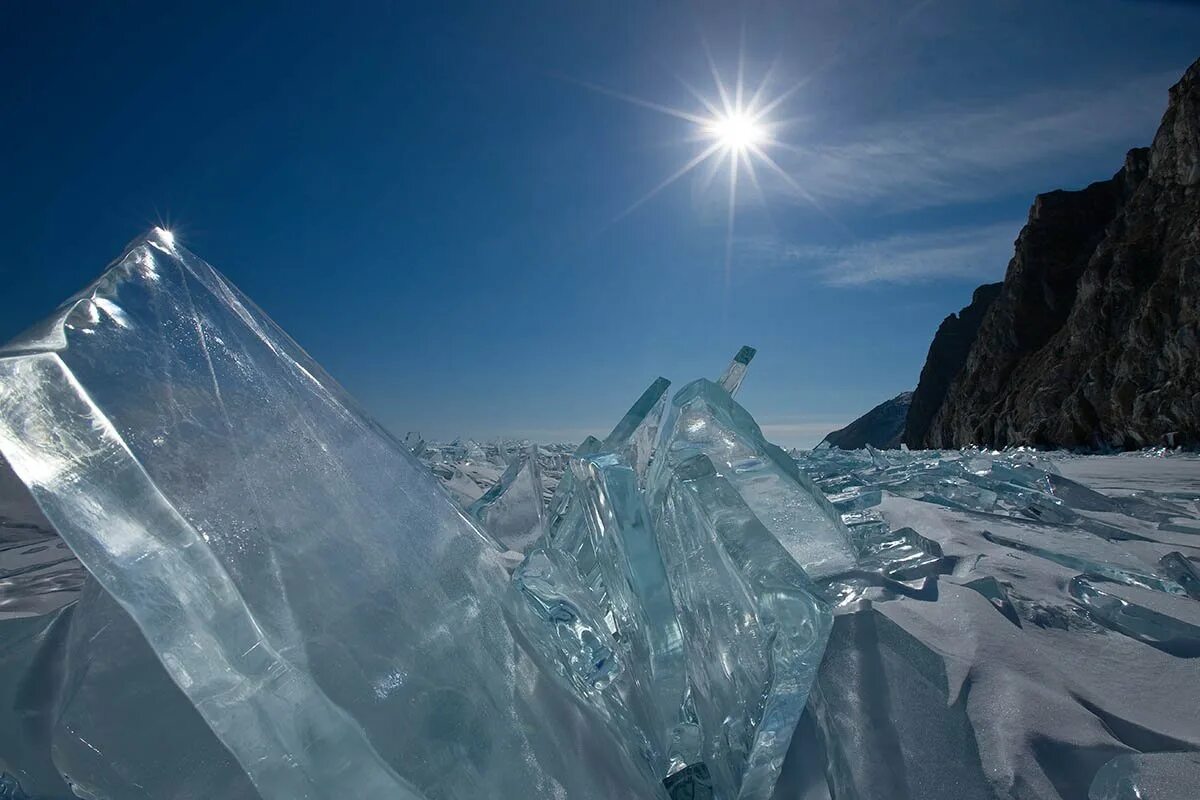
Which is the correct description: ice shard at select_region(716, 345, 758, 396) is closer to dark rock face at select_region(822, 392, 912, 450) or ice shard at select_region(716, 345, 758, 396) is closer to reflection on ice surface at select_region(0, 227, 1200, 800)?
reflection on ice surface at select_region(0, 227, 1200, 800)

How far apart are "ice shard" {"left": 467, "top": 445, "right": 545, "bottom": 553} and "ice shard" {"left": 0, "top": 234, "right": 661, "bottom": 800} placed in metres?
1.32

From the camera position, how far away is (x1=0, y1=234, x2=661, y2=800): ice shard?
26.6 inches

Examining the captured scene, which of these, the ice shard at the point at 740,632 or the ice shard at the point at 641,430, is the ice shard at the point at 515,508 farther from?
the ice shard at the point at 740,632

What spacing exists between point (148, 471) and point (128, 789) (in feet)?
1.41

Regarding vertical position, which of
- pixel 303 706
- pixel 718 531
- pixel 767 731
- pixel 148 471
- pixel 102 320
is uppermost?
pixel 102 320

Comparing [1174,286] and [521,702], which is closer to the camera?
[521,702]

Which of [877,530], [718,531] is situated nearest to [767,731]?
[718,531]

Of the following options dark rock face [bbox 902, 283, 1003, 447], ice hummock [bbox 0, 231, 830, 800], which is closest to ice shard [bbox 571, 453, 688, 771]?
ice hummock [bbox 0, 231, 830, 800]

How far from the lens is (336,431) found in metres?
1.03

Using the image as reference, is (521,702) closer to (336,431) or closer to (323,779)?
(323,779)

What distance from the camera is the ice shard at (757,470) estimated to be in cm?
144

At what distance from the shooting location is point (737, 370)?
1873 millimetres

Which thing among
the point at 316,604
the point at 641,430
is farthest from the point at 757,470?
the point at 316,604

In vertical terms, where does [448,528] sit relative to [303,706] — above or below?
above
